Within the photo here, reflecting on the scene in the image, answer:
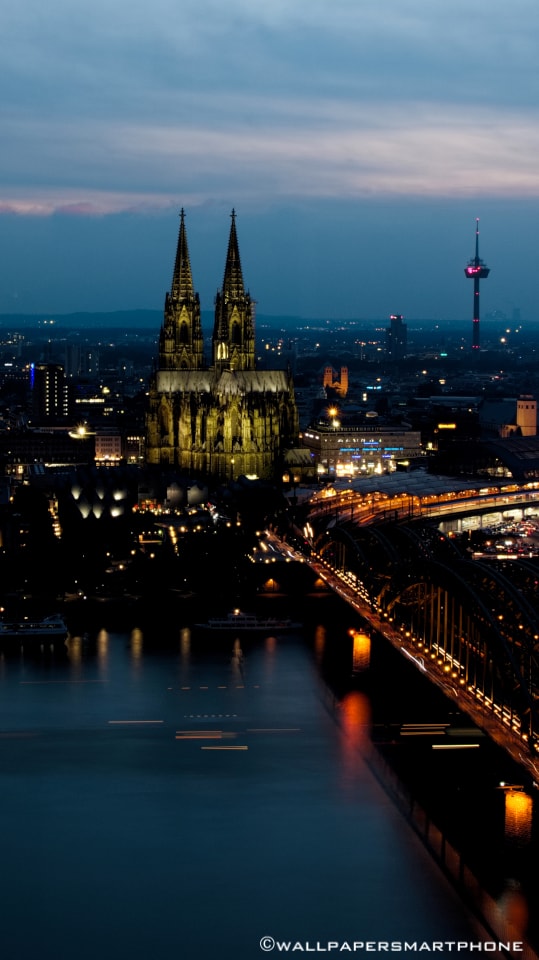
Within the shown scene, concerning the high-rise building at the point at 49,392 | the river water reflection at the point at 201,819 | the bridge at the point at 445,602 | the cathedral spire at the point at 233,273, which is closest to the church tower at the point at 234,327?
the cathedral spire at the point at 233,273

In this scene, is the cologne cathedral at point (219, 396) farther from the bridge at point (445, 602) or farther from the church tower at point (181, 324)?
the bridge at point (445, 602)

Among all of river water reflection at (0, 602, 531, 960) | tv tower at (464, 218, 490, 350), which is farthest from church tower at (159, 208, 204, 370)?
tv tower at (464, 218, 490, 350)

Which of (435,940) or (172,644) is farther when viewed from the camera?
(172,644)

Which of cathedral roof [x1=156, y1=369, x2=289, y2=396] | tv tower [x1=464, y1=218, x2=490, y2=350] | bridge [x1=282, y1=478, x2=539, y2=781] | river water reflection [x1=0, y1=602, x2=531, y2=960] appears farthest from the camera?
tv tower [x1=464, y1=218, x2=490, y2=350]

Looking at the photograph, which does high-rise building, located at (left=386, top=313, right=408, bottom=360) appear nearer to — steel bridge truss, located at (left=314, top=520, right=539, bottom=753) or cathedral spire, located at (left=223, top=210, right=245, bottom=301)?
cathedral spire, located at (left=223, top=210, right=245, bottom=301)

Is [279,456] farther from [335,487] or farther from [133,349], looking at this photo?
[133,349]

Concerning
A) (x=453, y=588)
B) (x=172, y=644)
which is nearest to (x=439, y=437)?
(x=172, y=644)
